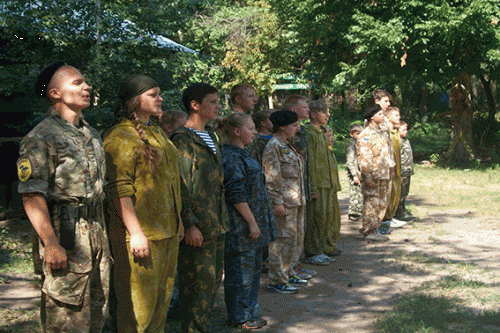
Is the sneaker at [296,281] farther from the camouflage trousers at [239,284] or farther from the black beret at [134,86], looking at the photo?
the black beret at [134,86]

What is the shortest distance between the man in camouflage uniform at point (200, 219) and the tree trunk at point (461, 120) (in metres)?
15.6

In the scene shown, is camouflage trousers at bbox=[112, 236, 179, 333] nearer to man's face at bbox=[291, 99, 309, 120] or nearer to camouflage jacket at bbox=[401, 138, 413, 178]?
man's face at bbox=[291, 99, 309, 120]

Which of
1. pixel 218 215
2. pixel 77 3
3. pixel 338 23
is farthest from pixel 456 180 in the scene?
pixel 218 215

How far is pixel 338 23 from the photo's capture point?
18.0 meters

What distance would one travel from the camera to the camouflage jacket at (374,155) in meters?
8.12

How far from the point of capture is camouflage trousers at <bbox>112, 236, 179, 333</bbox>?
3555mm

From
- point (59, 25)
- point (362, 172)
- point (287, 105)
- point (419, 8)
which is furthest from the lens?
point (419, 8)

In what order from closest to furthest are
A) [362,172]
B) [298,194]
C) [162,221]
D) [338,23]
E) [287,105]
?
[162,221]
[298,194]
[287,105]
[362,172]
[338,23]

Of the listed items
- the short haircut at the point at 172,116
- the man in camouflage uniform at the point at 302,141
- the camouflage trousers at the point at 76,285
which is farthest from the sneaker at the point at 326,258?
the camouflage trousers at the point at 76,285

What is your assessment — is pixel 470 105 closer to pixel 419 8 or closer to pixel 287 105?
pixel 419 8

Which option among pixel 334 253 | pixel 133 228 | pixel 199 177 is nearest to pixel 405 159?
pixel 334 253

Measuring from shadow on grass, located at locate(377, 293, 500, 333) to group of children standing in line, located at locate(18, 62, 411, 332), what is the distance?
1.15 metres

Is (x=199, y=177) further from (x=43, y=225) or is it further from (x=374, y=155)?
(x=374, y=155)

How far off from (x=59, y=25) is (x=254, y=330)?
16.6 ft
